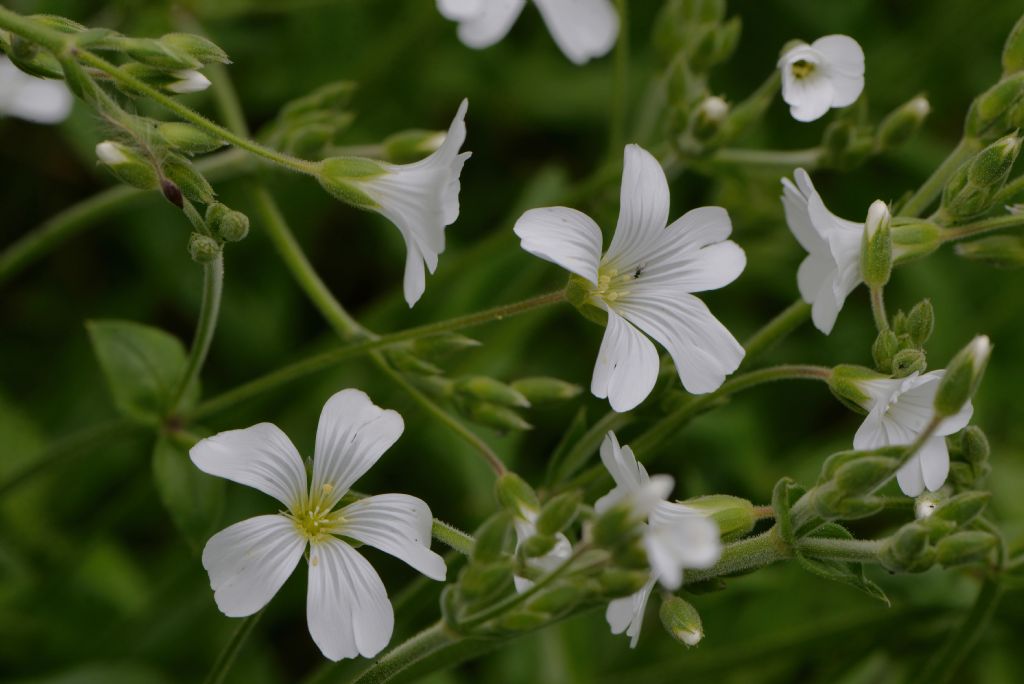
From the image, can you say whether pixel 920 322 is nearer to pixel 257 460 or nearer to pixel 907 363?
pixel 907 363

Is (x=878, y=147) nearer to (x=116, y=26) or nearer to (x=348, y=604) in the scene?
(x=348, y=604)

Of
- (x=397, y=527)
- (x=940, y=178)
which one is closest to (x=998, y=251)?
(x=940, y=178)

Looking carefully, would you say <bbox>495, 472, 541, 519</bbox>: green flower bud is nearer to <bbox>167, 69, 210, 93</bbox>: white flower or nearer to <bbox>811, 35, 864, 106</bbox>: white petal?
<bbox>167, 69, 210, 93</bbox>: white flower

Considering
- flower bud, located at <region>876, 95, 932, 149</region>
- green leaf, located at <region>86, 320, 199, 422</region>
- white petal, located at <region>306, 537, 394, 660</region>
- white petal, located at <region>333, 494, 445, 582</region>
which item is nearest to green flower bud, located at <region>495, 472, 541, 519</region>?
white petal, located at <region>333, 494, 445, 582</region>

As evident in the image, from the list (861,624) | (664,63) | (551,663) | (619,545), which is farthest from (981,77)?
(619,545)

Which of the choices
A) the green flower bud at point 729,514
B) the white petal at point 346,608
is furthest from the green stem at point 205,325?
the green flower bud at point 729,514

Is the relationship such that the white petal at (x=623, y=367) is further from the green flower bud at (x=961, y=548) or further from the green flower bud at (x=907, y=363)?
the green flower bud at (x=961, y=548)
